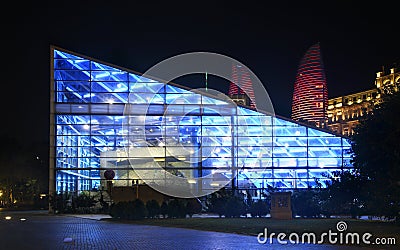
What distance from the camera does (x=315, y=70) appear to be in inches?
5157

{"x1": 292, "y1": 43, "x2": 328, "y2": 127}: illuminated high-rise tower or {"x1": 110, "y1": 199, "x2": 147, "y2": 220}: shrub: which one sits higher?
{"x1": 292, "y1": 43, "x2": 328, "y2": 127}: illuminated high-rise tower

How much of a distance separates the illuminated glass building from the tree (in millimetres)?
21967

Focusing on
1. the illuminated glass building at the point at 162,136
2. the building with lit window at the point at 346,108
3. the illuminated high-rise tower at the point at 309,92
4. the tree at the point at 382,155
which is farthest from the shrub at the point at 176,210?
the building with lit window at the point at 346,108

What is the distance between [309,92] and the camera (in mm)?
136625

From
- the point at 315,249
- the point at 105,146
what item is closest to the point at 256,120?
the point at 105,146

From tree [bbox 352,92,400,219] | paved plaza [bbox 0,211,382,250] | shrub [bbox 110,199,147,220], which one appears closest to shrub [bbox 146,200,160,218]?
shrub [bbox 110,199,147,220]

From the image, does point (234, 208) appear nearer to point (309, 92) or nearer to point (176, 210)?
point (176, 210)

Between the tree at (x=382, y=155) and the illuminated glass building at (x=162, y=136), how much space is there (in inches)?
865

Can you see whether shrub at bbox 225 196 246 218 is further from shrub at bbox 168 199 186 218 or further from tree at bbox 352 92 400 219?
tree at bbox 352 92 400 219

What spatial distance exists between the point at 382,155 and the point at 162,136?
87.1 ft

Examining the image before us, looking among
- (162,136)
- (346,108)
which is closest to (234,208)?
(162,136)

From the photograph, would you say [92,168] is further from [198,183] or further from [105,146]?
[198,183]

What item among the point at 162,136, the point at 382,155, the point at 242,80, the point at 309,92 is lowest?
the point at 382,155

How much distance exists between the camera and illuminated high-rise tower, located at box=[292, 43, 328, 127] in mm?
130000
